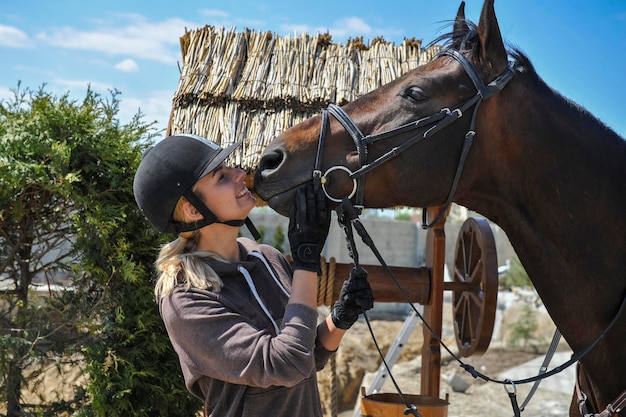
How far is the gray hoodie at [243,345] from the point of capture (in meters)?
1.92

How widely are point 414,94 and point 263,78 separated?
1956 mm

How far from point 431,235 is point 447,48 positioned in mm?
1984

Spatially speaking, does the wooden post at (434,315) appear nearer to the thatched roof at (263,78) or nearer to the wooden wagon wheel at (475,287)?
the wooden wagon wheel at (475,287)

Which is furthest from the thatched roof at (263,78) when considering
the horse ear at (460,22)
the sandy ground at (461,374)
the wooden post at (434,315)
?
the sandy ground at (461,374)

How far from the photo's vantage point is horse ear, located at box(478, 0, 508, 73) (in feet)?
7.02

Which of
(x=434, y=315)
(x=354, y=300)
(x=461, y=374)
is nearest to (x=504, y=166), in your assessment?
(x=354, y=300)

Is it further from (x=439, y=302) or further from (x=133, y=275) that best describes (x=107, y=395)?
(x=439, y=302)

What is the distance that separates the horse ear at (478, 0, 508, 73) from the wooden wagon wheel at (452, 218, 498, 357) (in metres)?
1.81

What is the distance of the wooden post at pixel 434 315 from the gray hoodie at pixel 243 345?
182 centimetres

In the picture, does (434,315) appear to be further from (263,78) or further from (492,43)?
(492,43)

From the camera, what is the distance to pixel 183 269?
2.11m

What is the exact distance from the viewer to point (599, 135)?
2191mm

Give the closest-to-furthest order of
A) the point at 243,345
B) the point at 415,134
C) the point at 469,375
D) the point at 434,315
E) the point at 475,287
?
the point at 243,345, the point at 415,134, the point at 434,315, the point at 475,287, the point at 469,375

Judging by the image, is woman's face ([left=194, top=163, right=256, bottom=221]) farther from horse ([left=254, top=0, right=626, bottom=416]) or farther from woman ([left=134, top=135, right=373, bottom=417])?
horse ([left=254, top=0, right=626, bottom=416])
